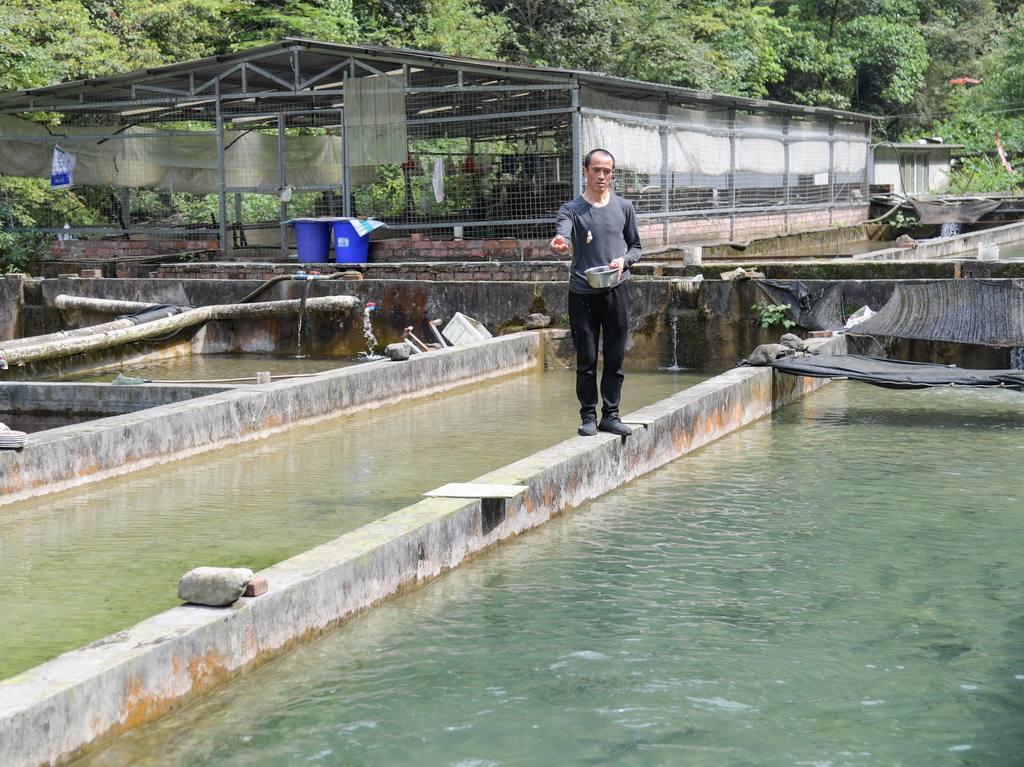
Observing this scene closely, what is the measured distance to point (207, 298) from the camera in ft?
51.0

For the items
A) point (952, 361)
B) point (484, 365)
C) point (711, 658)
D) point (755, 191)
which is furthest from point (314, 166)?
point (711, 658)

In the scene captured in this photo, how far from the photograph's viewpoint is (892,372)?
973 cm

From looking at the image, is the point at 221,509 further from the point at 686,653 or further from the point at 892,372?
the point at 892,372

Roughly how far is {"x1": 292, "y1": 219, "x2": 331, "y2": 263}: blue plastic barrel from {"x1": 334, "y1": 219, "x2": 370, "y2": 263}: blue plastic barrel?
0.24m

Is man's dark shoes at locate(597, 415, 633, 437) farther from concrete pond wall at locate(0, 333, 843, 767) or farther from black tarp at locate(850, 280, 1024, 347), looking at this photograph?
black tarp at locate(850, 280, 1024, 347)

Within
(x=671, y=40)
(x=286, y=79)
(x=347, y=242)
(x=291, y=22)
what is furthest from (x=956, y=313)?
(x=671, y=40)

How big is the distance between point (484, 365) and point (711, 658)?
26.1 feet

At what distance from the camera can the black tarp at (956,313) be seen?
35.5 feet

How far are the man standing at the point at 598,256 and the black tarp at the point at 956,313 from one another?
498 cm

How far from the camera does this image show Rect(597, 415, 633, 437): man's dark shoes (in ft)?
24.8

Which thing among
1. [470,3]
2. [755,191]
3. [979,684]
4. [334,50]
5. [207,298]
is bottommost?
[979,684]

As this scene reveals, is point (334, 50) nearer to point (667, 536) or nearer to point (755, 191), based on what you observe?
point (755, 191)

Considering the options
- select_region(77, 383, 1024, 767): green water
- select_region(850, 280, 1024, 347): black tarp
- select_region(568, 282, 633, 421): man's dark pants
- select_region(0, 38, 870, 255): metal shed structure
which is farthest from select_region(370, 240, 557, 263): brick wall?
select_region(77, 383, 1024, 767): green water

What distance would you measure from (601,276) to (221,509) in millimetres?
2602
